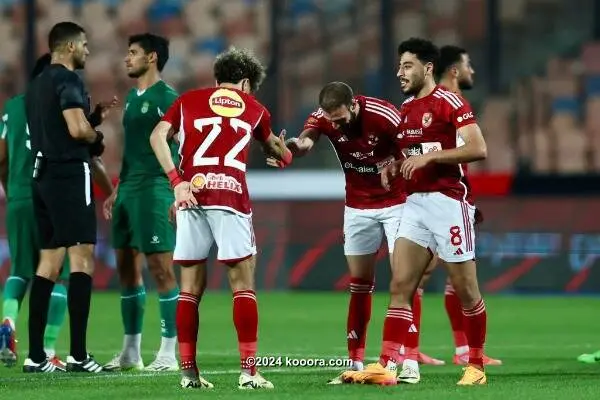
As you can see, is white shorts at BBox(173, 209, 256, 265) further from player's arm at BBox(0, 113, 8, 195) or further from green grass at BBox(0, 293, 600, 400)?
player's arm at BBox(0, 113, 8, 195)

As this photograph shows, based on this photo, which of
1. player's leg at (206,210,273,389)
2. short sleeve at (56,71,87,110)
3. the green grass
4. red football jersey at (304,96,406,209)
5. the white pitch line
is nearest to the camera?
the green grass

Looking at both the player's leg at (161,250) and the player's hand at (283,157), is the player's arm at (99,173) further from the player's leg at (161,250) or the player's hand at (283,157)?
the player's hand at (283,157)

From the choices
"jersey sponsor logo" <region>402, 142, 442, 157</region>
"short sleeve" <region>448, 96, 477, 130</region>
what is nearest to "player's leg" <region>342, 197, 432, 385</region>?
"jersey sponsor logo" <region>402, 142, 442, 157</region>

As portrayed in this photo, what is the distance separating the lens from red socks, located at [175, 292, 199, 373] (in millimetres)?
7742

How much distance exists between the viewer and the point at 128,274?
9492 mm

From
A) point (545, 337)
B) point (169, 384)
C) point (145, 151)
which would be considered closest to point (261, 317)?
point (545, 337)

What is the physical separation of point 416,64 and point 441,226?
0.93m

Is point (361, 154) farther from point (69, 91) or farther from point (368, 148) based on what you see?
point (69, 91)

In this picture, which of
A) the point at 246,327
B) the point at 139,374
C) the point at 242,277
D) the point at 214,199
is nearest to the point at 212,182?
the point at 214,199

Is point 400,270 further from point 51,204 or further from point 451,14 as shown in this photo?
point 451,14

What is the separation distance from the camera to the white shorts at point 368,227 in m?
8.73

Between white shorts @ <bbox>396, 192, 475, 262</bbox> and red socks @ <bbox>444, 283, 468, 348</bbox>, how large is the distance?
1.83 m

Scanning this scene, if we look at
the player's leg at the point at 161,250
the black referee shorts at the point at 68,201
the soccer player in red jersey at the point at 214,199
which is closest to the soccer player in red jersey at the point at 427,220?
the soccer player in red jersey at the point at 214,199

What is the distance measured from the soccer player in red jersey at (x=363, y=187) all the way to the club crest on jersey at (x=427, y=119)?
418 mm
